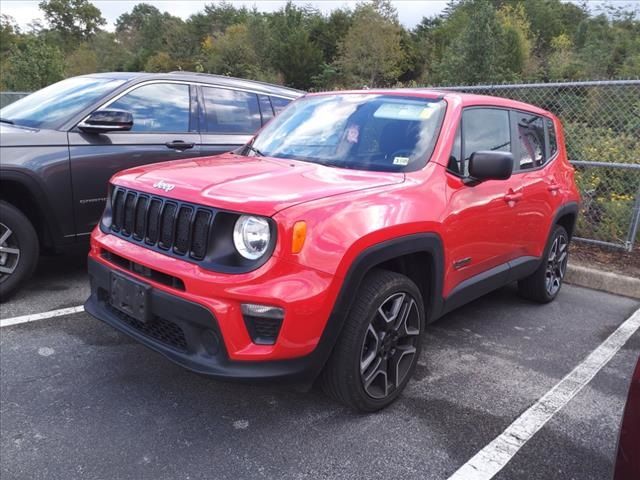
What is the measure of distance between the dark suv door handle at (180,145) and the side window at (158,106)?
14 centimetres

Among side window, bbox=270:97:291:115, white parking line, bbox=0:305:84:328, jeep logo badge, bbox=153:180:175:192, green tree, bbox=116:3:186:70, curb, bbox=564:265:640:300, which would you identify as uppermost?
green tree, bbox=116:3:186:70

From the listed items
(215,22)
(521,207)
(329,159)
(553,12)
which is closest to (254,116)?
(329,159)

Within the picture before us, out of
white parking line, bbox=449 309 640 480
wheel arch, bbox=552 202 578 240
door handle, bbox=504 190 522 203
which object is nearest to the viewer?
white parking line, bbox=449 309 640 480

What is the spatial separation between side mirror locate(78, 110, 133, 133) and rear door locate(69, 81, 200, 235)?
92 mm

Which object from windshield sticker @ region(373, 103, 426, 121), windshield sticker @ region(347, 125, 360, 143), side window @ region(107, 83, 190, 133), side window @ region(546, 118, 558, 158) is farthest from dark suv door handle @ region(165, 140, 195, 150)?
side window @ region(546, 118, 558, 158)

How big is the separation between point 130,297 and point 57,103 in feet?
9.04

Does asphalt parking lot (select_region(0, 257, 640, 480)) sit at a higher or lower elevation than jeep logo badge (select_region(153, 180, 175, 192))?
lower

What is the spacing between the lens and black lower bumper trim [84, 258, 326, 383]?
2307 millimetres

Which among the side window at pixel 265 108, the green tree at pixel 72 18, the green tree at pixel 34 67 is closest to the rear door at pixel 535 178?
the side window at pixel 265 108

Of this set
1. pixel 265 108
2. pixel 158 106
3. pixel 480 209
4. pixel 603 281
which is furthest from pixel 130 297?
pixel 603 281

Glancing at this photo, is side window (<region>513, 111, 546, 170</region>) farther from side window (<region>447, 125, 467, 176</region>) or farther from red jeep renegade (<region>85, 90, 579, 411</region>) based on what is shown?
side window (<region>447, 125, 467, 176</region>)

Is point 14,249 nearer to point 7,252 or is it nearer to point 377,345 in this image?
point 7,252

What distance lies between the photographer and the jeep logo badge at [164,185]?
8.60 feet

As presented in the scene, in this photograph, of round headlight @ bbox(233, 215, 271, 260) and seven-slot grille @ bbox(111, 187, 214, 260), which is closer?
round headlight @ bbox(233, 215, 271, 260)
